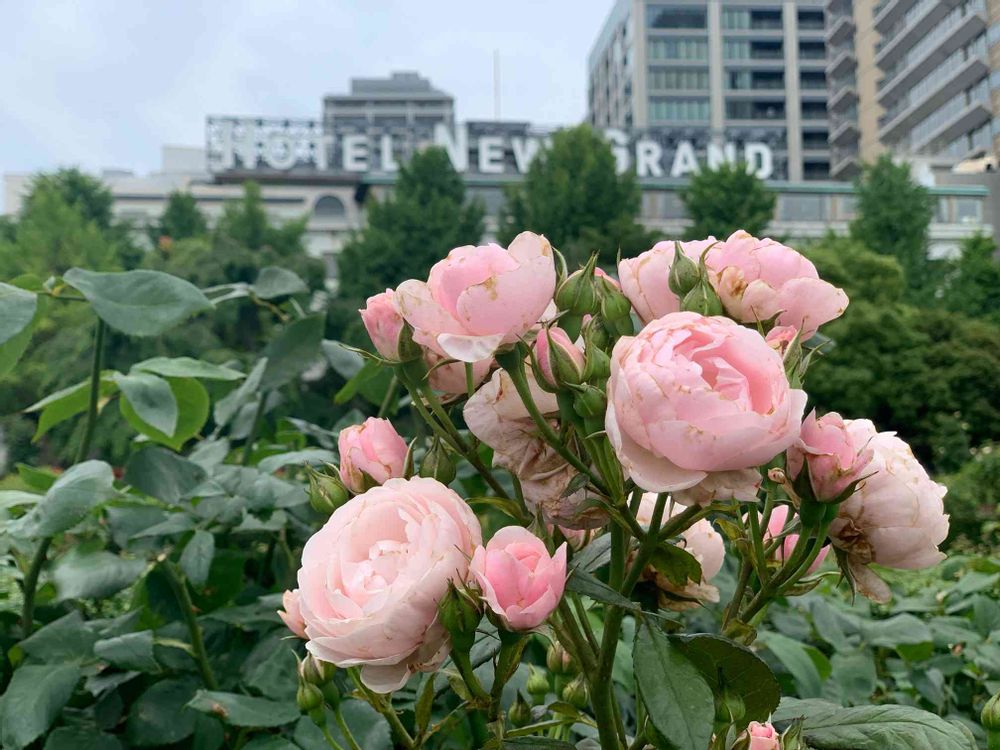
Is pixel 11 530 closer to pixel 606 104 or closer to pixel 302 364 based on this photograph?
pixel 302 364

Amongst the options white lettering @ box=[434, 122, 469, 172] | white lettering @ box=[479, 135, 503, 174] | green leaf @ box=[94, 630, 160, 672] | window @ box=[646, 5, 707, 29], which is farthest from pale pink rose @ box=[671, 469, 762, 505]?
window @ box=[646, 5, 707, 29]

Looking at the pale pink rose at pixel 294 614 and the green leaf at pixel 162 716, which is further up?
the pale pink rose at pixel 294 614

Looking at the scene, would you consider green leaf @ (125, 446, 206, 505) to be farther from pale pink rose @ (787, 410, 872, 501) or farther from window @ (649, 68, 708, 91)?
window @ (649, 68, 708, 91)

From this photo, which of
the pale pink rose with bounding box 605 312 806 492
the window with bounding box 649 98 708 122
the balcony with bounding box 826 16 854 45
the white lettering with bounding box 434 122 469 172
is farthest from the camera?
the window with bounding box 649 98 708 122

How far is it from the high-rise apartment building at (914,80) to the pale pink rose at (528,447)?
3430 centimetres

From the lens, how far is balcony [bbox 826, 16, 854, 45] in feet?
129

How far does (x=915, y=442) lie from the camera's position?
15398 mm

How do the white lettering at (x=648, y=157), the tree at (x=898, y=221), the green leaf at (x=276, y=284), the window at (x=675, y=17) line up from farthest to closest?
the window at (x=675, y=17) → the white lettering at (x=648, y=157) → the tree at (x=898, y=221) → the green leaf at (x=276, y=284)

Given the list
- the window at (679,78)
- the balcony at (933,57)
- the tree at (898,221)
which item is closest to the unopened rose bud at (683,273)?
the tree at (898,221)

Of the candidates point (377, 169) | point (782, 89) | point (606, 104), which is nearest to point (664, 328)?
point (377, 169)

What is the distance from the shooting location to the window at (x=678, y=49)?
42.1 m

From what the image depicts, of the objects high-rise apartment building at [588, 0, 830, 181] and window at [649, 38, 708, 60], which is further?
window at [649, 38, 708, 60]

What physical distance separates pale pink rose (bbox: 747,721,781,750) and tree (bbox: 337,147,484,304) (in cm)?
1618

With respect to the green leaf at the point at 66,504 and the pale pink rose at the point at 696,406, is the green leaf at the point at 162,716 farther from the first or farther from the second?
the pale pink rose at the point at 696,406
